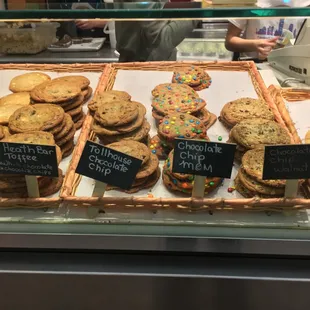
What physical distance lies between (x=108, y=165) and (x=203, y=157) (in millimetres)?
283

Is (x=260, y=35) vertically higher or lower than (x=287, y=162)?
lower

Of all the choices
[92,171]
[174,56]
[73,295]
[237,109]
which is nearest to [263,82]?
[237,109]

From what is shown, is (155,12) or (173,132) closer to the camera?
(155,12)

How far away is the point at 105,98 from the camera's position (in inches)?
70.9

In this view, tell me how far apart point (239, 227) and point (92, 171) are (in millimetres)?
493

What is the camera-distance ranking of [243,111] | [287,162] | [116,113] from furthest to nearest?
[243,111], [116,113], [287,162]

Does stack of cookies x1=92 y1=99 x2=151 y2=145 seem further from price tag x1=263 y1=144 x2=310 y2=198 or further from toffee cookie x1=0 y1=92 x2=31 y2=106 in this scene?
price tag x1=263 y1=144 x2=310 y2=198

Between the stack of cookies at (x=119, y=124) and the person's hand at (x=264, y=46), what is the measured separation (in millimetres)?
1376

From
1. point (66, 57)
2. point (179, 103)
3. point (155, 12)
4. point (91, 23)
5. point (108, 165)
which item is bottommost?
point (66, 57)

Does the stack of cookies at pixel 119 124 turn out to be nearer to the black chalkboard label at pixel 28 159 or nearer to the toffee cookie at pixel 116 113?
the toffee cookie at pixel 116 113

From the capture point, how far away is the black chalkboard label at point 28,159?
1102mm

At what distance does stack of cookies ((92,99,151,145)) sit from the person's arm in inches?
47.4

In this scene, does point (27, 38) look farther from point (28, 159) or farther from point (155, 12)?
point (28, 159)

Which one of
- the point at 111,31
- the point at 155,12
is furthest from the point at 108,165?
→ the point at 111,31
